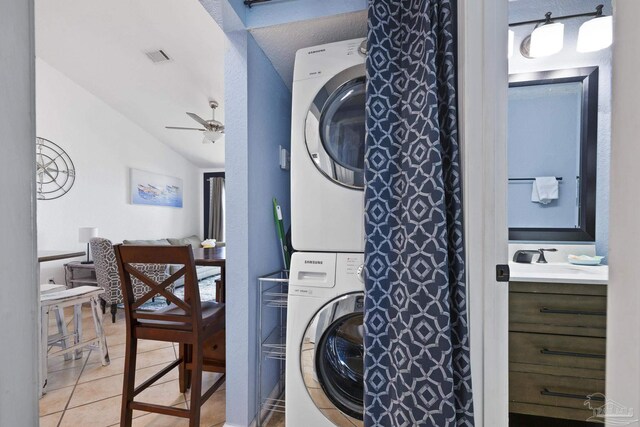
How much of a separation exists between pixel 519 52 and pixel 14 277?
2.50 meters

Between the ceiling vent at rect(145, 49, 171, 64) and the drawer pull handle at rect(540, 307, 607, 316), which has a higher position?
the ceiling vent at rect(145, 49, 171, 64)

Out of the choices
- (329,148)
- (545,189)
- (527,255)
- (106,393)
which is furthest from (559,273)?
(106,393)

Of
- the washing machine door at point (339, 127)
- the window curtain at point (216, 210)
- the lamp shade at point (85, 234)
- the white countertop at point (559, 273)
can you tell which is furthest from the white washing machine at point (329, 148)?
the window curtain at point (216, 210)

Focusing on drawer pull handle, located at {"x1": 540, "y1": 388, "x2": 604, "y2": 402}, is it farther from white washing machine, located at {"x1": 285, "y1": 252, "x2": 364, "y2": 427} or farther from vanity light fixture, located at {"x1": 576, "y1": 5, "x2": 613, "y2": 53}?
vanity light fixture, located at {"x1": 576, "y1": 5, "x2": 613, "y2": 53}

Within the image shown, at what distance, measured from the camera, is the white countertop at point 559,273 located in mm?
1350

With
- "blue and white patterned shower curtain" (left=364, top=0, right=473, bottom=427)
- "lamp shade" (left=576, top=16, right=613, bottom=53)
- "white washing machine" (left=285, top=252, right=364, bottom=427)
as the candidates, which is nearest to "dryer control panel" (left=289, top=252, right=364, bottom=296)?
"white washing machine" (left=285, top=252, right=364, bottom=427)

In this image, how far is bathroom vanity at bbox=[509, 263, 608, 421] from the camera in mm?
1345

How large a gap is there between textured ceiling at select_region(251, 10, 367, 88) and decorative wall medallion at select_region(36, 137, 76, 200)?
3.67 metres

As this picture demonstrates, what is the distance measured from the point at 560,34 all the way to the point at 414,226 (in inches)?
64.5

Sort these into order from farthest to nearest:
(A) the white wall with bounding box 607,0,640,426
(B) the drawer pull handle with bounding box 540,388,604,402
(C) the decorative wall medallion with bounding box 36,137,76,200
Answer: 1. (C) the decorative wall medallion with bounding box 36,137,76,200
2. (B) the drawer pull handle with bounding box 540,388,604,402
3. (A) the white wall with bounding box 607,0,640,426

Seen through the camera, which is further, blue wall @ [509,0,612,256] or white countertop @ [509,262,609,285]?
blue wall @ [509,0,612,256]

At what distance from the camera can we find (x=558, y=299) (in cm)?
138

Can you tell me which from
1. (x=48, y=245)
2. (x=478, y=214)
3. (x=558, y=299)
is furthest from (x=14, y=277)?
(x=48, y=245)

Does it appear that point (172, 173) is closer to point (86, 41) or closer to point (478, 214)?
point (86, 41)
